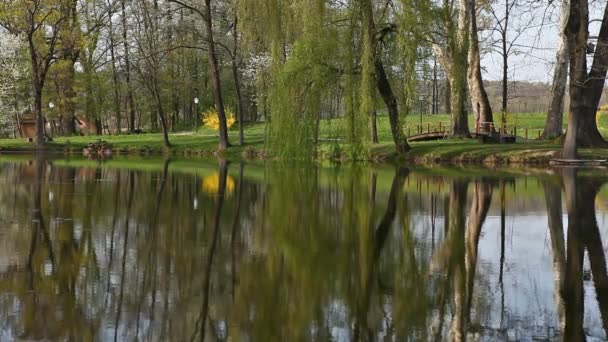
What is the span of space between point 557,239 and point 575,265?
1965 millimetres

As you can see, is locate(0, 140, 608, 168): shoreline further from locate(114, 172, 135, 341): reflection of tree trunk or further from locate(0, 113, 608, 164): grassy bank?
locate(114, 172, 135, 341): reflection of tree trunk

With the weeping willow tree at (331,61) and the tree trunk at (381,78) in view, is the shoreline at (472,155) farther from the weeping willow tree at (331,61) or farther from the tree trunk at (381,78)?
the weeping willow tree at (331,61)

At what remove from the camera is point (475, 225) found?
39.6 ft

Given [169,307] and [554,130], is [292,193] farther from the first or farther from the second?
[554,130]

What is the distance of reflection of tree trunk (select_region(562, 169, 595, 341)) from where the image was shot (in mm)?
6143

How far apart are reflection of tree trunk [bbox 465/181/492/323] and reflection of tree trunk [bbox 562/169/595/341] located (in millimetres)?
828

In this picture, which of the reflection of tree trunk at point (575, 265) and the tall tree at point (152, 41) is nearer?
the reflection of tree trunk at point (575, 265)

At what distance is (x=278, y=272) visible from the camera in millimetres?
8070

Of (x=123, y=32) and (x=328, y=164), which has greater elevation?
(x=123, y=32)

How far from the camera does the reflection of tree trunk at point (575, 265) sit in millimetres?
6143

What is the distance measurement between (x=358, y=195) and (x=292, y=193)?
1.58 meters

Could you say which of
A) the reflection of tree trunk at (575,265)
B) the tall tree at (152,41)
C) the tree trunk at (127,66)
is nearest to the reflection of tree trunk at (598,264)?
the reflection of tree trunk at (575,265)

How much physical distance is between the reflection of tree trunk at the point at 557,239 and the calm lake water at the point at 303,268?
0.03 m

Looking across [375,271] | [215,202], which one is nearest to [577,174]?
[215,202]
